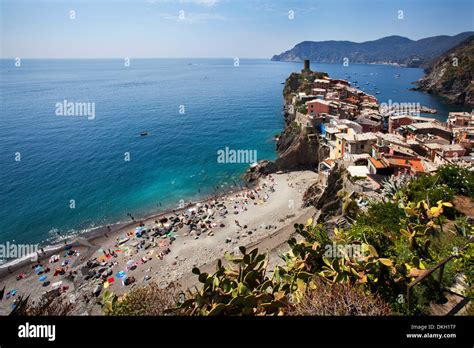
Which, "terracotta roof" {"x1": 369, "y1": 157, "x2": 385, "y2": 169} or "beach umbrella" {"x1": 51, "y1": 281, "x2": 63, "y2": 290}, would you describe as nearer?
"beach umbrella" {"x1": 51, "y1": 281, "x2": 63, "y2": 290}

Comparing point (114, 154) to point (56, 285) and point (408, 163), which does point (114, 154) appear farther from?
point (408, 163)

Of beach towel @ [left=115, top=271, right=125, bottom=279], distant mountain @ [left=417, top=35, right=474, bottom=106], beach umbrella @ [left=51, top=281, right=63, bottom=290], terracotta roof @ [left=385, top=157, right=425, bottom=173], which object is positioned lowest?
beach umbrella @ [left=51, top=281, right=63, bottom=290]

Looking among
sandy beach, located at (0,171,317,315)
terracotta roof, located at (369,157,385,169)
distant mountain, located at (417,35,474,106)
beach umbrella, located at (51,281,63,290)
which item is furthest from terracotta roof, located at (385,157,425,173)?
distant mountain, located at (417,35,474,106)

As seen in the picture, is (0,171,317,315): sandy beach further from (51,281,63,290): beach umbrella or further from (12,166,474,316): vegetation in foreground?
(12,166,474,316): vegetation in foreground

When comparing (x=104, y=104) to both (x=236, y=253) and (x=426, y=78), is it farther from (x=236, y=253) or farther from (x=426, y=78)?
(x=426, y=78)

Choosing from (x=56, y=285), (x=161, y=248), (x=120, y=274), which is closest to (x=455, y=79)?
(x=161, y=248)

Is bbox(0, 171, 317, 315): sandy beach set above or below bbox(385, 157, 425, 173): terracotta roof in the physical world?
below
